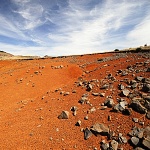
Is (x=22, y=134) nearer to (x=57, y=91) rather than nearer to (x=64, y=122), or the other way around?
(x=64, y=122)

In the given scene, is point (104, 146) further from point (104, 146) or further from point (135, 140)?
point (135, 140)

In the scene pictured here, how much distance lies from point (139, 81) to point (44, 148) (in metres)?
7.57

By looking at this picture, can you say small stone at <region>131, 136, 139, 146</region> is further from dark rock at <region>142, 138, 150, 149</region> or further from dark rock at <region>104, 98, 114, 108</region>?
dark rock at <region>104, 98, 114, 108</region>

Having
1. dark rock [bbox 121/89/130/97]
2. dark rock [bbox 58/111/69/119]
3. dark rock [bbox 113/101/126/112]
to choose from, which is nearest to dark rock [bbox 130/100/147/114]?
dark rock [bbox 113/101/126/112]

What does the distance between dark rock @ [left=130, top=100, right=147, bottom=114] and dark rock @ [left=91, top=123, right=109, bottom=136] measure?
2.00 m

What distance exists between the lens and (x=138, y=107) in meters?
8.97

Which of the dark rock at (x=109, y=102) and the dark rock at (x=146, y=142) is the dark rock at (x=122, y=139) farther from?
the dark rock at (x=109, y=102)

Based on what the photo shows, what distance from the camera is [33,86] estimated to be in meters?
16.5

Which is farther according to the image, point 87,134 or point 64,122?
point 64,122

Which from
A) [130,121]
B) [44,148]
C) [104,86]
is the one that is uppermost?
[104,86]

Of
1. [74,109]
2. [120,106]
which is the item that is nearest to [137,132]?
[120,106]

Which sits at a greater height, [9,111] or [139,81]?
[139,81]

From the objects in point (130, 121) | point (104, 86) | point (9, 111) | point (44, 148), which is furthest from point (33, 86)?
point (130, 121)

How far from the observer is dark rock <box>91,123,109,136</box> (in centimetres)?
809
